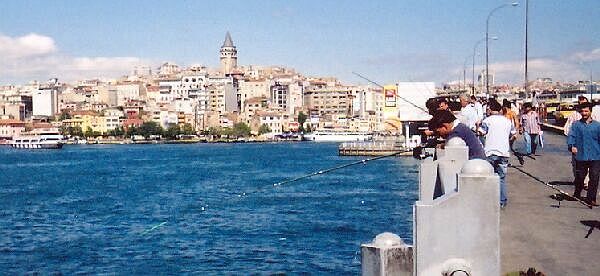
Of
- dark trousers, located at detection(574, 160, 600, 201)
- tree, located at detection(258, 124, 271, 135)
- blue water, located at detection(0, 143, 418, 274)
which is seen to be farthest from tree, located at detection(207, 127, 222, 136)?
dark trousers, located at detection(574, 160, 600, 201)

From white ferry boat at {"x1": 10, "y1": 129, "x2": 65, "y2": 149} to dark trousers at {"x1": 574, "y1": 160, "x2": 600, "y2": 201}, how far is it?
403 feet

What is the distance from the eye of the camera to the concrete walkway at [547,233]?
5.53 m

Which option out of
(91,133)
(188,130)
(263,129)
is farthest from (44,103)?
(263,129)

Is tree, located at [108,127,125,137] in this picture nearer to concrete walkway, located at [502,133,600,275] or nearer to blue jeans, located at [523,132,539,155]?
blue jeans, located at [523,132,539,155]

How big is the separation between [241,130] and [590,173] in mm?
139046

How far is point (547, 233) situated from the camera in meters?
6.93

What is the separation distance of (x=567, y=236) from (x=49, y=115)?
632 ft

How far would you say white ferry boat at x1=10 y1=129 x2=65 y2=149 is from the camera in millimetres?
126312

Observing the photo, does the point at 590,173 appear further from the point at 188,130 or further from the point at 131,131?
the point at 131,131

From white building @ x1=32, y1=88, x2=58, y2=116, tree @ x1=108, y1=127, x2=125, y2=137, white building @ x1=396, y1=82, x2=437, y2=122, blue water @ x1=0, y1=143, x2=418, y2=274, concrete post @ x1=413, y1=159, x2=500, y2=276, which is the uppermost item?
white building @ x1=32, y1=88, x2=58, y2=116

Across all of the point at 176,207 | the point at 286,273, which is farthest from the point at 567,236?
the point at 176,207

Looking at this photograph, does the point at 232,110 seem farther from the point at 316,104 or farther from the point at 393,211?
the point at 393,211

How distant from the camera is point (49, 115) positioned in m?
189

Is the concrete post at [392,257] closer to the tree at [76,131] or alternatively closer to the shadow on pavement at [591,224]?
the shadow on pavement at [591,224]
